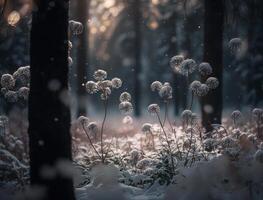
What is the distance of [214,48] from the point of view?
→ 11508 mm

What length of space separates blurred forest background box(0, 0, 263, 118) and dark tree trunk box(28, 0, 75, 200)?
0.87 meters

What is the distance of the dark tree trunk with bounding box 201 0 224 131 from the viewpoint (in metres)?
11.4

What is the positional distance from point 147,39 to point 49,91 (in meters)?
49.4

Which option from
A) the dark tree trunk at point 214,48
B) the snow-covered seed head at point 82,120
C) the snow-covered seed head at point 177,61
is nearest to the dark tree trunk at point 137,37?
the dark tree trunk at point 214,48

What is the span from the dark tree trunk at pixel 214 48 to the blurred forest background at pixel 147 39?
0.80 feet

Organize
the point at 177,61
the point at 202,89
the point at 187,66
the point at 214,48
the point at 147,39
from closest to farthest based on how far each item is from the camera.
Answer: the point at 202,89, the point at 187,66, the point at 177,61, the point at 214,48, the point at 147,39

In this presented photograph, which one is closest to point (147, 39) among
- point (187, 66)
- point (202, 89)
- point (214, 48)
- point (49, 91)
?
point (214, 48)

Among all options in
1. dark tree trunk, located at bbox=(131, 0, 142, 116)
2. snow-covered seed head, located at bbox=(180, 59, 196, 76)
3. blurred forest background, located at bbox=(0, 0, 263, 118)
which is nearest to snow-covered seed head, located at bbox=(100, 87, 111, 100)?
snow-covered seed head, located at bbox=(180, 59, 196, 76)

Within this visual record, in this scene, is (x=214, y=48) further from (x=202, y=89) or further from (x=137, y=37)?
(x=137, y=37)

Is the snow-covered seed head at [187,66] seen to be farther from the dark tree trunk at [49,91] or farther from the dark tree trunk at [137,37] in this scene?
the dark tree trunk at [137,37]

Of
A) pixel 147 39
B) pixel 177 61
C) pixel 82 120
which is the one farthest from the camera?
pixel 147 39

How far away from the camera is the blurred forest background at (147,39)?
43.0 feet

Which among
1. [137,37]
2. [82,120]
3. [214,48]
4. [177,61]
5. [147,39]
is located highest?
[147,39]

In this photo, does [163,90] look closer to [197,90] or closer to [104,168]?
[197,90]
